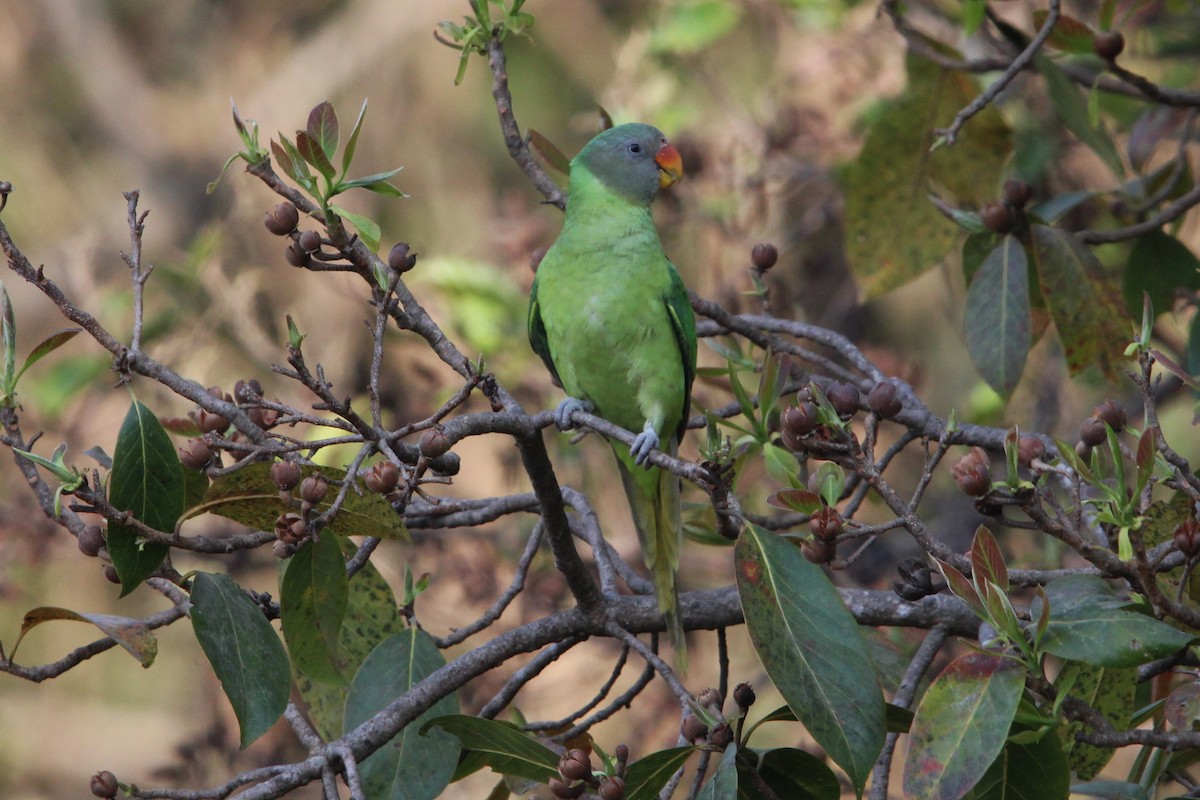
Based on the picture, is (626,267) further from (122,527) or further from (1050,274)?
(122,527)

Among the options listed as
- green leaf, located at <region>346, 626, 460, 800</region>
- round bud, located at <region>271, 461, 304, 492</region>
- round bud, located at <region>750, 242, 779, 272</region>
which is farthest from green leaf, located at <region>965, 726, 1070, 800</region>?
round bud, located at <region>750, 242, 779, 272</region>

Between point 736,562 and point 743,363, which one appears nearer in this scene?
point 736,562

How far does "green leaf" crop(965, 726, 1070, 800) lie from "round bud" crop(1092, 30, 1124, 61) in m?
1.63

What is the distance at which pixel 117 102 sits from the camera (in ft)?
25.4

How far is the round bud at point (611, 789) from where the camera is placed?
1792mm

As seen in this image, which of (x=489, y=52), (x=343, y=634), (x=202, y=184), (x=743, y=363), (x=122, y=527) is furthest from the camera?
(x=202, y=184)

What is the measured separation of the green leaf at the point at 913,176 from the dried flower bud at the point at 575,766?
1.73 meters

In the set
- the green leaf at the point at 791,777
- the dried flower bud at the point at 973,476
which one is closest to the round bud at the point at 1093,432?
the dried flower bud at the point at 973,476

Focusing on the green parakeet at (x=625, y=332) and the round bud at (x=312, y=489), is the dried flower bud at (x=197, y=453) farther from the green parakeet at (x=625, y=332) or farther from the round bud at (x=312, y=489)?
the green parakeet at (x=625, y=332)

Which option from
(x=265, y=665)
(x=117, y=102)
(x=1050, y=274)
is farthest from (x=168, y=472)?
(x=117, y=102)

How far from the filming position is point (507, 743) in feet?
6.45

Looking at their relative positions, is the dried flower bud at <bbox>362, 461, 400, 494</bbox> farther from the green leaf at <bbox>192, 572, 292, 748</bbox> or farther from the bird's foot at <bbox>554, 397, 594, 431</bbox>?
the bird's foot at <bbox>554, 397, 594, 431</bbox>

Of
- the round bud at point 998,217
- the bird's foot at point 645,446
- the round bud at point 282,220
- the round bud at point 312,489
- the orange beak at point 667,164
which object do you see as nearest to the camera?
the round bud at point 312,489

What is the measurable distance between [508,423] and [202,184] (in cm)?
631
